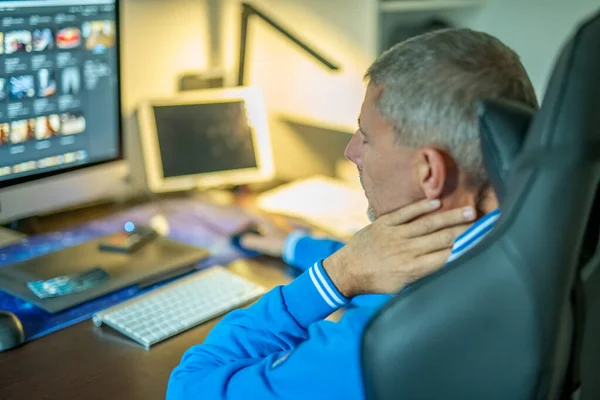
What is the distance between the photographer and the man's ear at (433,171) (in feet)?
2.68

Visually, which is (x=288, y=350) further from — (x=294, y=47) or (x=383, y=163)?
(x=294, y=47)

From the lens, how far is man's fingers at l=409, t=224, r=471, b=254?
34.5 inches

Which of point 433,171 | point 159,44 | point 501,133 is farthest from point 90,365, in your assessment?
point 159,44

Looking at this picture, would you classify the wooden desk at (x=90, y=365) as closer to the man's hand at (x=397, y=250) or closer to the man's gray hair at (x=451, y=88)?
the man's hand at (x=397, y=250)

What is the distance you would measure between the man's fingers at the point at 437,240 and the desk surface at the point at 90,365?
16.9 inches

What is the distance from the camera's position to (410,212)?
2.95 ft

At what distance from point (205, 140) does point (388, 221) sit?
99cm

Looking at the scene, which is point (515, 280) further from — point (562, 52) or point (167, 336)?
point (167, 336)

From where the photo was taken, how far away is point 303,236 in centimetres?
150

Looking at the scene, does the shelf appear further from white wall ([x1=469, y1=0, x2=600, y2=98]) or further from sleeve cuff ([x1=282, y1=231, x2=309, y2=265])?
sleeve cuff ([x1=282, y1=231, x2=309, y2=265])

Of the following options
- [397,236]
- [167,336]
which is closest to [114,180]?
[167,336]

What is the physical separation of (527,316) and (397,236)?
319 mm

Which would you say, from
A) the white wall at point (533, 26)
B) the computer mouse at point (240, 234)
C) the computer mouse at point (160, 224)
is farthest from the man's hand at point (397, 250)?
the white wall at point (533, 26)

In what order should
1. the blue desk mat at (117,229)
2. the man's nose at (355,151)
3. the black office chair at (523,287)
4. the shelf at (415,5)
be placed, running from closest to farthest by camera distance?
1. the black office chair at (523,287)
2. the man's nose at (355,151)
3. the blue desk mat at (117,229)
4. the shelf at (415,5)
